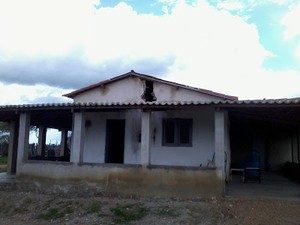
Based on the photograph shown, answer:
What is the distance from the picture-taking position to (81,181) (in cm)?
1241

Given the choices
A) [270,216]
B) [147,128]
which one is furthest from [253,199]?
[147,128]

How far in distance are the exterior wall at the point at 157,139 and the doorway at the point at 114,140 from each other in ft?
0.72

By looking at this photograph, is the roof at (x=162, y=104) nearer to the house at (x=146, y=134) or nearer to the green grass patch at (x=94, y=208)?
the house at (x=146, y=134)

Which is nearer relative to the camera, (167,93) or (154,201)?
(154,201)

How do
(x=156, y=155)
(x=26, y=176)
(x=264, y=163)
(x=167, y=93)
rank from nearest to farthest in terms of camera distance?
(x=26, y=176)
(x=156, y=155)
(x=167, y=93)
(x=264, y=163)

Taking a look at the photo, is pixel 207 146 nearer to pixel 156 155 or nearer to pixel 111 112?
pixel 156 155

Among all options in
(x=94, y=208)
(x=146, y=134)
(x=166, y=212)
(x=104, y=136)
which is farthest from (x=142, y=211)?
(x=104, y=136)

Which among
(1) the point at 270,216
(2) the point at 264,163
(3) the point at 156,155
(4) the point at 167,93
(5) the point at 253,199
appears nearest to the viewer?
(1) the point at 270,216

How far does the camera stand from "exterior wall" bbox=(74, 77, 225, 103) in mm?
15562

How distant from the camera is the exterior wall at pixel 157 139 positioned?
13.8m

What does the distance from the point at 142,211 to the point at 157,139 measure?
439cm

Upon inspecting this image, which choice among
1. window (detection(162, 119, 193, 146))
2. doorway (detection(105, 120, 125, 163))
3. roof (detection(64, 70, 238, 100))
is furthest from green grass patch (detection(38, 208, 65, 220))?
roof (detection(64, 70, 238, 100))

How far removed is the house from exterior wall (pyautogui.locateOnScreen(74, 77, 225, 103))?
0.04m

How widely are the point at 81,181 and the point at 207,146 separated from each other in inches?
185
